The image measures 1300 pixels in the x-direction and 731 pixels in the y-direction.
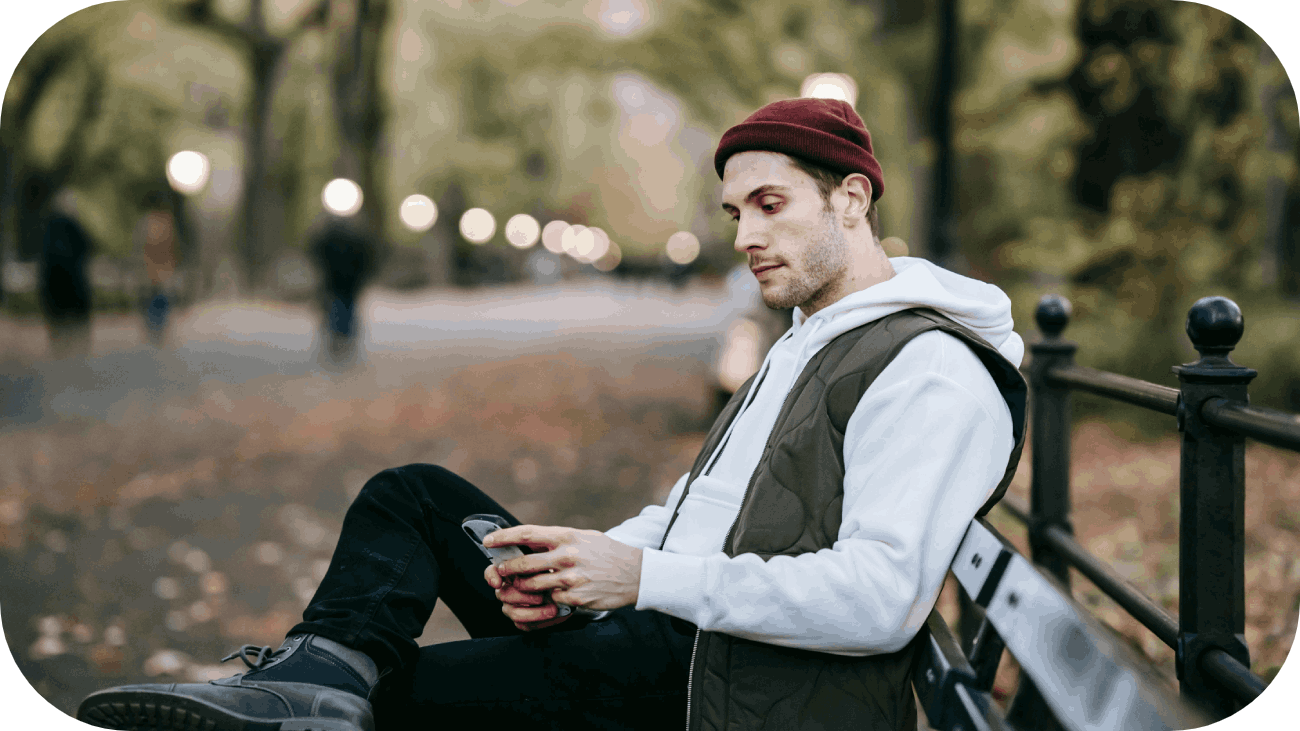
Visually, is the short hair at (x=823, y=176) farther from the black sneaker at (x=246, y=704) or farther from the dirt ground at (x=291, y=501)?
the dirt ground at (x=291, y=501)

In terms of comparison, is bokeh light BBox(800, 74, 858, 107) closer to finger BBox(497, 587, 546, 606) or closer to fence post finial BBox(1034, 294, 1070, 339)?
fence post finial BBox(1034, 294, 1070, 339)

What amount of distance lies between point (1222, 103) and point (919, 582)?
25.1 ft

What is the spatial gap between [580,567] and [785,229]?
88cm

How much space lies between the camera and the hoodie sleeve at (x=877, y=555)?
5.76 feet

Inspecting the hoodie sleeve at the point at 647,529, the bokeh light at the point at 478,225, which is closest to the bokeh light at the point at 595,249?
the bokeh light at the point at 478,225

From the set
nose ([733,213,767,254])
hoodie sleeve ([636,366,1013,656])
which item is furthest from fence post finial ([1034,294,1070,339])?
hoodie sleeve ([636,366,1013,656])

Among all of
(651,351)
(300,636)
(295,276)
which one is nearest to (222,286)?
(295,276)

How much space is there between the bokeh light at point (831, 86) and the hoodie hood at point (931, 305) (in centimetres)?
744

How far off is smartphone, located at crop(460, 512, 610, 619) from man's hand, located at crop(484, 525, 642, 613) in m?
0.09

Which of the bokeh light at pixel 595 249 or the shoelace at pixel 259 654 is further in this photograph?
the bokeh light at pixel 595 249

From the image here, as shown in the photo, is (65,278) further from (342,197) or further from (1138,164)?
(1138,164)

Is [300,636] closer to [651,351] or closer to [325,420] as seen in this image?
[325,420]

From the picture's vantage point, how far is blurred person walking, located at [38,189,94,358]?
54.1ft

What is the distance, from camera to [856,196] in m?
2.35
